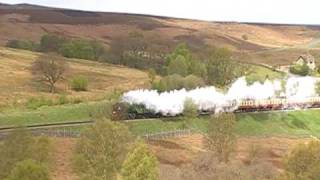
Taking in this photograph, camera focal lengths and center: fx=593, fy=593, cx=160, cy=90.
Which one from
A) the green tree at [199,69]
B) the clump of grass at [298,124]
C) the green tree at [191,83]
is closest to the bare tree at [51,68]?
the green tree at [199,69]

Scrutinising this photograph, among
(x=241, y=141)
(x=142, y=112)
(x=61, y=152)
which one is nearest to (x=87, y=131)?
(x=61, y=152)

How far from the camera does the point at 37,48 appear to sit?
18875cm

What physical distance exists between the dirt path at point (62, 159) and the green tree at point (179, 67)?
169ft

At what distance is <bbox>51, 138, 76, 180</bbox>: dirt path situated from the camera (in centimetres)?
6944

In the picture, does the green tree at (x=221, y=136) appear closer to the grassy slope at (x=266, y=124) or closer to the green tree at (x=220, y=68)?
the grassy slope at (x=266, y=124)

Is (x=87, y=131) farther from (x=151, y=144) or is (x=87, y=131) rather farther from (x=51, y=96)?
(x=51, y=96)

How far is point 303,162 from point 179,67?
71836mm

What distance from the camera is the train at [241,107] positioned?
89.9 meters

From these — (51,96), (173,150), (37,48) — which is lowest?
(173,150)

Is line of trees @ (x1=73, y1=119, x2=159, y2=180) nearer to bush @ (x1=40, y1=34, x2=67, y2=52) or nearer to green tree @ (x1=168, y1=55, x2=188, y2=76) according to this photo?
green tree @ (x1=168, y1=55, x2=188, y2=76)

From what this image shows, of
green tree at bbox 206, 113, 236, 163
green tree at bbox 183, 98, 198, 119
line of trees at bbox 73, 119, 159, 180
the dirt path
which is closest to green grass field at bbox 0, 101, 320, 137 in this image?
green tree at bbox 183, 98, 198, 119

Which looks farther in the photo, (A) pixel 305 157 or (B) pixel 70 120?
(B) pixel 70 120

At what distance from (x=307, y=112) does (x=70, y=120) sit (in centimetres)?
4765

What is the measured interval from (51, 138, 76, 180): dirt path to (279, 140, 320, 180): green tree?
967 inches
